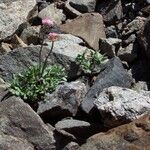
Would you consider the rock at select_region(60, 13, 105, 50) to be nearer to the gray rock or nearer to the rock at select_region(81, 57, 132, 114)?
the rock at select_region(81, 57, 132, 114)

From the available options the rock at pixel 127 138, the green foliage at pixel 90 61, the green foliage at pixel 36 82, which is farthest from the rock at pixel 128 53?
the rock at pixel 127 138

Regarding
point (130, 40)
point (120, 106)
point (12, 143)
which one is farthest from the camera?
point (130, 40)

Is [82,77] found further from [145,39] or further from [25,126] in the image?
[25,126]

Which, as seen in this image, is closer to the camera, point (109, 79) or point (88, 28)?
point (109, 79)

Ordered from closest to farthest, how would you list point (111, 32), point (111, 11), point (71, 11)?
point (111, 32)
point (111, 11)
point (71, 11)

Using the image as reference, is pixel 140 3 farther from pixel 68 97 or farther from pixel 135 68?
pixel 68 97

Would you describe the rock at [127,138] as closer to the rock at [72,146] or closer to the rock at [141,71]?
the rock at [72,146]

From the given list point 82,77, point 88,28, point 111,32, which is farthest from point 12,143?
point 111,32

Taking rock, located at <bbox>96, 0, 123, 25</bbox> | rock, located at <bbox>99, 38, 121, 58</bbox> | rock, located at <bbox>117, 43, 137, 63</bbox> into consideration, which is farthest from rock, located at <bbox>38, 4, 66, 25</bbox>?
rock, located at <bbox>117, 43, 137, 63</bbox>
